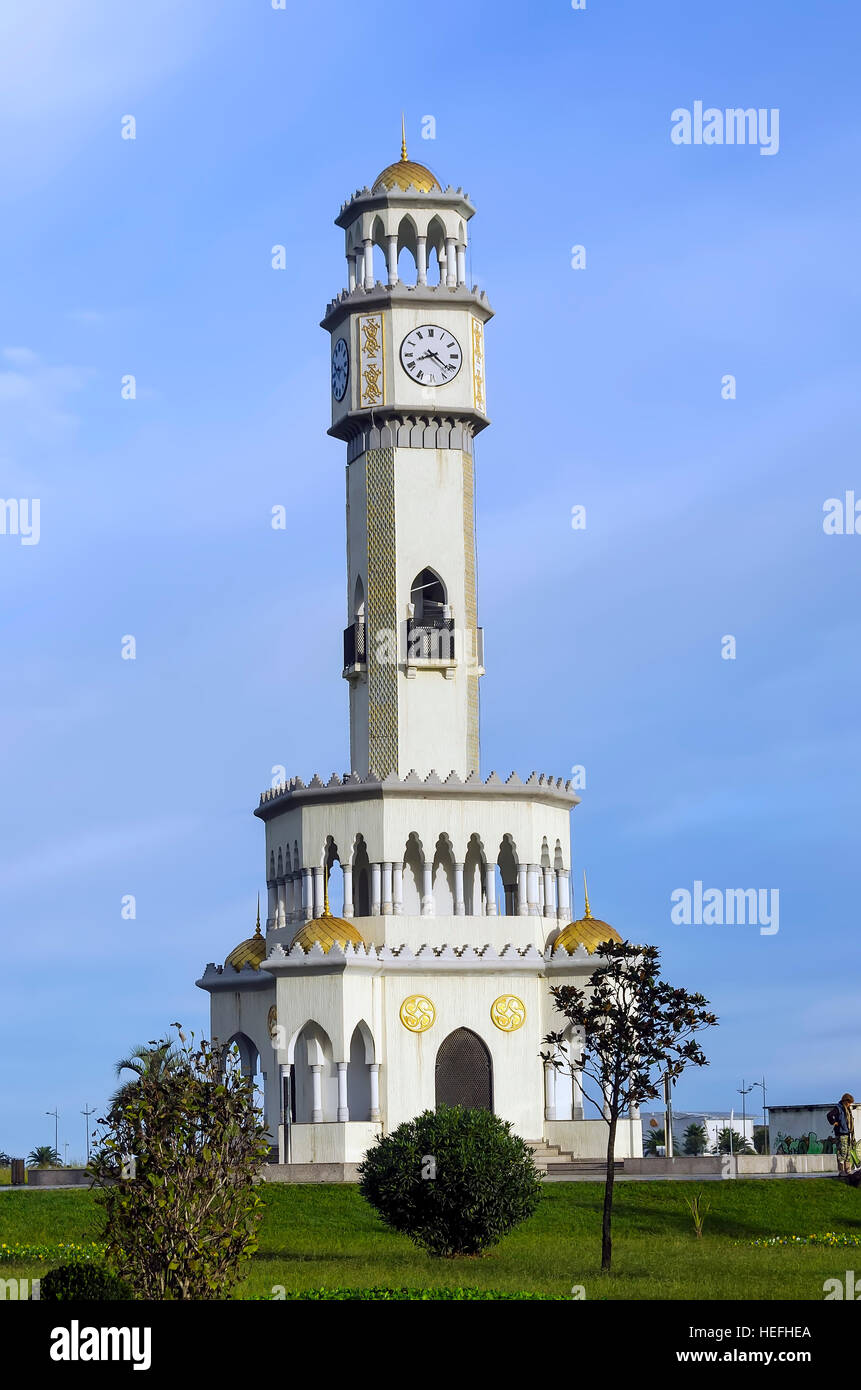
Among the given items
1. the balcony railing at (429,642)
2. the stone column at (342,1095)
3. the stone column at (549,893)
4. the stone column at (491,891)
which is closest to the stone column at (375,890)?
the stone column at (491,891)

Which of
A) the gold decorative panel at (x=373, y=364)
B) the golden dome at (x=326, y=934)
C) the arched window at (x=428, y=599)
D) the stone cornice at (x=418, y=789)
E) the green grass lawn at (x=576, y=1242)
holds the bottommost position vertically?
the green grass lawn at (x=576, y=1242)

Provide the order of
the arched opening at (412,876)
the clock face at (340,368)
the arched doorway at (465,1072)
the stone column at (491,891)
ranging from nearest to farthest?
the arched doorway at (465,1072), the stone column at (491,891), the arched opening at (412,876), the clock face at (340,368)

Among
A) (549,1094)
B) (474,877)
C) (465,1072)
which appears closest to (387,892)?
(474,877)

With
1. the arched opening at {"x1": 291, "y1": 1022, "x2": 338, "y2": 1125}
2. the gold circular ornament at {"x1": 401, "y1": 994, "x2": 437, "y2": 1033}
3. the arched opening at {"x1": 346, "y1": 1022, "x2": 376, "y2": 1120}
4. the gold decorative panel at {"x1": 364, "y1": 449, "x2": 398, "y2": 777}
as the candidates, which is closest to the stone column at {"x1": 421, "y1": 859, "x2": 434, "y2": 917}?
the gold circular ornament at {"x1": 401, "y1": 994, "x2": 437, "y2": 1033}

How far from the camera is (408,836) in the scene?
221ft

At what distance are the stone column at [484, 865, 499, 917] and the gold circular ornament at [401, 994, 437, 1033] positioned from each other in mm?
3938

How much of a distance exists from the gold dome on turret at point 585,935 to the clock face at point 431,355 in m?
19.2

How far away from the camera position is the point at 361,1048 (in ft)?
215

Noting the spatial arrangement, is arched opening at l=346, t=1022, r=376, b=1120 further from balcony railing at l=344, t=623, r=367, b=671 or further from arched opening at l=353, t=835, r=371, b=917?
balcony railing at l=344, t=623, r=367, b=671

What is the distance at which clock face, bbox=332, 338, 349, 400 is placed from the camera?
71.9 metres

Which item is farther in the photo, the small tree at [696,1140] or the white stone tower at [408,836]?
the small tree at [696,1140]

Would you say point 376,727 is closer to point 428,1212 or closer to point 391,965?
point 391,965

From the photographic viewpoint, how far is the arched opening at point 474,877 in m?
67.9

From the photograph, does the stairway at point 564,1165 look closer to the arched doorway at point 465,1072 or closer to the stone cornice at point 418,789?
the arched doorway at point 465,1072
